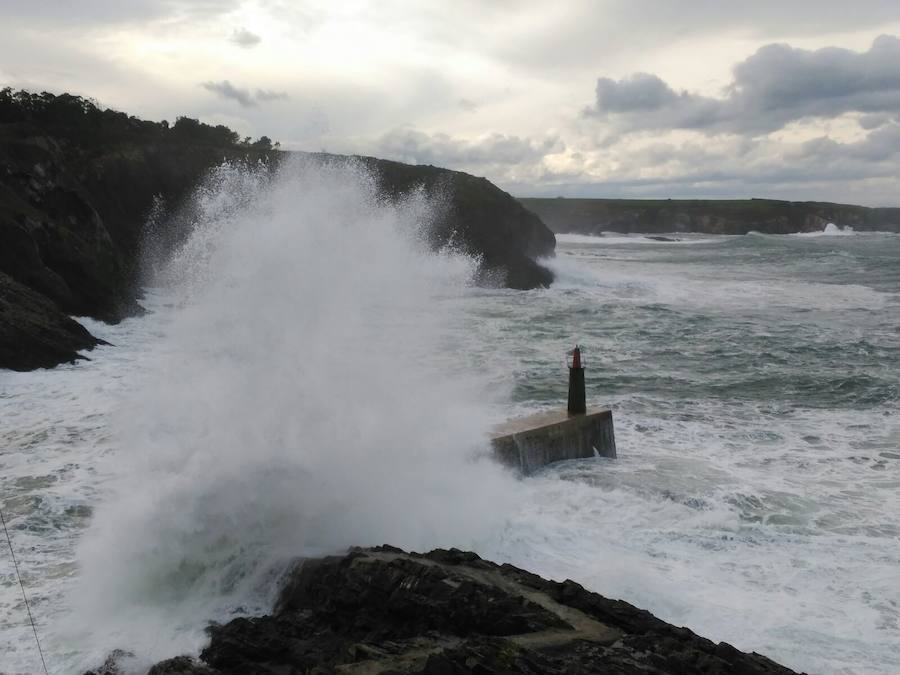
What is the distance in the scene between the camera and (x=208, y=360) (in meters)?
10.6

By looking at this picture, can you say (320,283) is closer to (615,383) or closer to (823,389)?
(615,383)

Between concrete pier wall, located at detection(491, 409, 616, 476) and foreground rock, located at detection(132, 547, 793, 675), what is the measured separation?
13.4 feet

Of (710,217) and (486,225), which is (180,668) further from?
(710,217)

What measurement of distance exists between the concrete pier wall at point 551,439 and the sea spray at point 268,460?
0.38 meters

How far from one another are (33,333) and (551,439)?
37.5 feet

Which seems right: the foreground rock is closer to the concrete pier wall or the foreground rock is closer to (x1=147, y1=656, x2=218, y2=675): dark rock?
(x1=147, y1=656, x2=218, y2=675): dark rock

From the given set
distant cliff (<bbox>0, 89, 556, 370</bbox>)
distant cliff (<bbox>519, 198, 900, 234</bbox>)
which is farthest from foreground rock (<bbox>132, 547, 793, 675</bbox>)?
distant cliff (<bbox>519, 198, 900, 234</bbox>)

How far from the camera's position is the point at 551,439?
34.7 ft

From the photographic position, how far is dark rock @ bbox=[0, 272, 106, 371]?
49.2ft

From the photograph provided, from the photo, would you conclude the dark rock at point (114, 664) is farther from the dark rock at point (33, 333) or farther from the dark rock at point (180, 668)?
the dark rock at point (33, 333)

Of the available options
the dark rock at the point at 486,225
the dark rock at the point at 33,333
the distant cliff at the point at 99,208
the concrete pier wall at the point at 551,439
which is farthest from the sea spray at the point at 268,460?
the dark rock at the point at 486,225

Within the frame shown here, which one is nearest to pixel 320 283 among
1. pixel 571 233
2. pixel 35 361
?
pixel 35 361

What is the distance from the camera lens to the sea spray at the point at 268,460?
627 cm

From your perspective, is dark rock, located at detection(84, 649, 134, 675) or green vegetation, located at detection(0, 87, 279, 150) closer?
dark rock, located at detection(84, 649, 134, 675)
